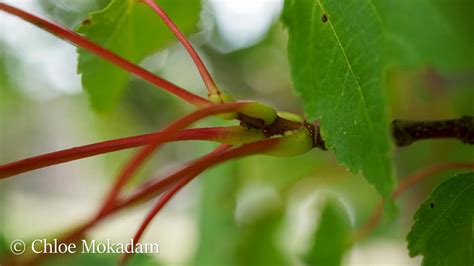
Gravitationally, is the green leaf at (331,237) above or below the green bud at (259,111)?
above

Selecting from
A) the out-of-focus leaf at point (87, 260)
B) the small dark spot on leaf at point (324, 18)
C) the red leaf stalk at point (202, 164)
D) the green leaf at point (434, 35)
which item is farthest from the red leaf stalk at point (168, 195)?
the out-of-focus leaf at point (87, 260)

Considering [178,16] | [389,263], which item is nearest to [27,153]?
[389,263]

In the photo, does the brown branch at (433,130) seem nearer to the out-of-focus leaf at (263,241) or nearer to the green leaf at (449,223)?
the green leaf at (449,223)

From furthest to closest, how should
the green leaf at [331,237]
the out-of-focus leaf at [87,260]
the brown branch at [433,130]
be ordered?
the out-of-focus leaf at [87,260], the green leaf at [331,237], the brown branch at [433,130]

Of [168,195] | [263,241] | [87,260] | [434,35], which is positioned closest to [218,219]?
[263,241]

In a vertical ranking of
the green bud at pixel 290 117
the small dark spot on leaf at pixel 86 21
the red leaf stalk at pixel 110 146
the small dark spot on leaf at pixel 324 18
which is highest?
the small dark spot on leaf at pixel 86 21

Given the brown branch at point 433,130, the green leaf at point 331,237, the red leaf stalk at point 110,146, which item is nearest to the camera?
the red leaf stalk at point 110,146

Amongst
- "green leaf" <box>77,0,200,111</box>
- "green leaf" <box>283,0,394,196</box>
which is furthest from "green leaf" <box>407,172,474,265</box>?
"green leaf" <box>77,0,200,111</box>
